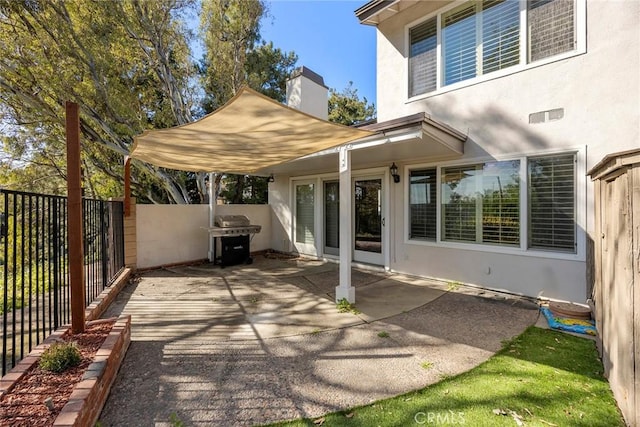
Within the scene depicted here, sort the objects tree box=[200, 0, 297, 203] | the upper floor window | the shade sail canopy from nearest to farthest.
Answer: the shade sail canopy, the upper floor window, tree box=[200, 0, 297, 203]

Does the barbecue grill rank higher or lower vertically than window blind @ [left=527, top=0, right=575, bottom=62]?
lower

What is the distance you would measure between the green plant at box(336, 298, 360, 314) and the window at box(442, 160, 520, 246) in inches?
→ 116

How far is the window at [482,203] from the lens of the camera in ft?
19.1

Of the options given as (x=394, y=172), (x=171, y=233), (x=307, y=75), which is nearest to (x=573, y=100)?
(x=394, y=172)

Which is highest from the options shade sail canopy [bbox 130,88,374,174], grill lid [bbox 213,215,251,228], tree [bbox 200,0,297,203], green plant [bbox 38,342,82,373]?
tree [bbox 200,0,297,203]

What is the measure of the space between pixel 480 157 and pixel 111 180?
56.9 feet

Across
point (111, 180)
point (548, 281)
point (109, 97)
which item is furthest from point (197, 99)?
point (548, 281)

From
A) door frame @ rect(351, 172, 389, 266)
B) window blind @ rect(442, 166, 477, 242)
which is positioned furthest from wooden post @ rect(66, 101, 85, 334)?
window blind @ rect(442, 166, 477, 242)

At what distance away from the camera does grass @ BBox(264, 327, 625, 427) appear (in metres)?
2.51

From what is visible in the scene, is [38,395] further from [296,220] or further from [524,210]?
[296,220]

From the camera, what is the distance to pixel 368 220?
8.50 meters

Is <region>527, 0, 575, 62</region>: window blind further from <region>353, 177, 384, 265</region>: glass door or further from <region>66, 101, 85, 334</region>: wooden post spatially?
<region>66, 101, 85, 334</region>: wooden post

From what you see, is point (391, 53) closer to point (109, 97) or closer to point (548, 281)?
point (548, 281)

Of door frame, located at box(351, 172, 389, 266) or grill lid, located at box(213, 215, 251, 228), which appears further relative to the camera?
grill lid, located at box(213, 215, 251, 228)
